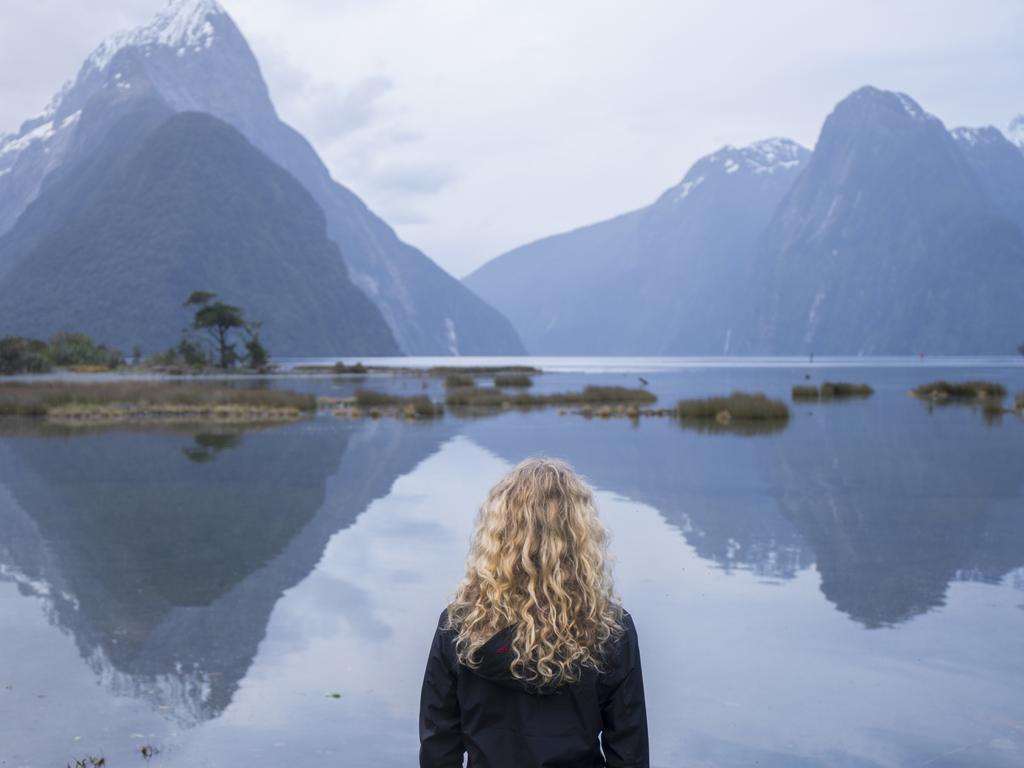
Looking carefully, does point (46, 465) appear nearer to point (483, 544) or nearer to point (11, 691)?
point (11, 691)

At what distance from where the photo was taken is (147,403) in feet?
152

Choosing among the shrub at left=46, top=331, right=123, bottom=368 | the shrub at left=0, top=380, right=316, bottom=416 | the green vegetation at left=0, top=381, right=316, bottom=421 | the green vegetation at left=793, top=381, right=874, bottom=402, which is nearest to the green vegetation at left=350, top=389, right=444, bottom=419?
the green vegetation at left=0, top=381, right=316, bottom=421

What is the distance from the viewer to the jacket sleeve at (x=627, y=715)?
3574mm

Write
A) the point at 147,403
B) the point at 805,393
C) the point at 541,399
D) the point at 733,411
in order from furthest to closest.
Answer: the point at 805,393 → the point at 541,399 → the point at 147,403 → the point at 733,411

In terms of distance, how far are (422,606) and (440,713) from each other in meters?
7.96

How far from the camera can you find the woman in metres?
3.50

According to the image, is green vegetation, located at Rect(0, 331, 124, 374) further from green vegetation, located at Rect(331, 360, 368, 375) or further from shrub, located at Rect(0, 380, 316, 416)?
shrub, located at Rect(0, 380, 316, 416)

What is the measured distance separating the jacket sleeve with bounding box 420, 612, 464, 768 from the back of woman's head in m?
0.10

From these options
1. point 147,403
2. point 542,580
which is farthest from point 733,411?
point 542,580

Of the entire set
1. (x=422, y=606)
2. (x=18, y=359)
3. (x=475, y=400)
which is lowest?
(x=422, y=606)

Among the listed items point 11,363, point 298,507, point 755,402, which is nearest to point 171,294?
point 11,363

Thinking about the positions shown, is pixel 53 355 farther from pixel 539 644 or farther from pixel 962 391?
pixel 539 644

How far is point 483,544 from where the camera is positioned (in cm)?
358

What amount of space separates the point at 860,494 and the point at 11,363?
249ft
